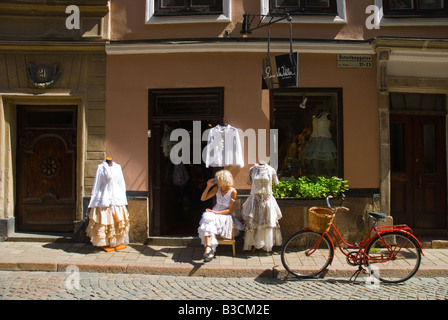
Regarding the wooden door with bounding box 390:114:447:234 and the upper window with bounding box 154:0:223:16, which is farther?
the wooden door with bounding box 390:114:447:234

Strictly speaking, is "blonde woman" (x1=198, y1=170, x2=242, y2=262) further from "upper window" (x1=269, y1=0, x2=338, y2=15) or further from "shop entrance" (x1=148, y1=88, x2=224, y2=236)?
"upper window" (x1=269, y1=0, x2=338, y2=15)

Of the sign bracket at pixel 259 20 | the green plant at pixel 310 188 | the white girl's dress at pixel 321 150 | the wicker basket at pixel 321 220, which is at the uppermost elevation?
the sign bracket at pixel 259 20

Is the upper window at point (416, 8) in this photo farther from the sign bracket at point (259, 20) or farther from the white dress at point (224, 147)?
the white dress at point (224, 147)

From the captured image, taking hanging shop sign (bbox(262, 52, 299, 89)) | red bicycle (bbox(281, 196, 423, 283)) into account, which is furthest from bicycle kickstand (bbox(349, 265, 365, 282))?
hanging shop sign (bbox(262, 52, 299, 89))

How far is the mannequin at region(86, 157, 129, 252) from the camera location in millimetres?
6777

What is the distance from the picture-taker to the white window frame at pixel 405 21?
7.57 m

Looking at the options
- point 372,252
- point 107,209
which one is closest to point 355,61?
point 372,252

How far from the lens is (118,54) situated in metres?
7.56

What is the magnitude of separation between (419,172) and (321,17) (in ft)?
12.6

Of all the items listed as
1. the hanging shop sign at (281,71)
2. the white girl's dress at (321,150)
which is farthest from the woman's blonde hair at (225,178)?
the white girl's dress at (321,150)

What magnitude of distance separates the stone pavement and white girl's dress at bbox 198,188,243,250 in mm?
418

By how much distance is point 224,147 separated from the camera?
23.9ft

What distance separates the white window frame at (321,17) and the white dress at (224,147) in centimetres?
256

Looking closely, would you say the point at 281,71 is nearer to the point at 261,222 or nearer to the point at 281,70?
the point at 281,70
